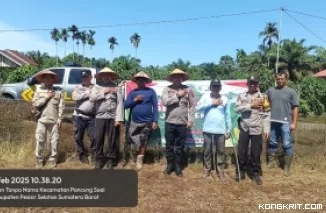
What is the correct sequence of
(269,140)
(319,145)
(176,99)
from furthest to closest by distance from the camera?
(319,145) → (269,140) → (176,99)

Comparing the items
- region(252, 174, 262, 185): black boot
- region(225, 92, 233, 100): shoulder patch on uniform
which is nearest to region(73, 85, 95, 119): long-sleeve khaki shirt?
region(225, 92, 233, 100): shoulder patch on uniform

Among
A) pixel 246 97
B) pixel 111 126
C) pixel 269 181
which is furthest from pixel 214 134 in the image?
pixel 111 126

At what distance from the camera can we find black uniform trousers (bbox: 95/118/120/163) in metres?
6.00

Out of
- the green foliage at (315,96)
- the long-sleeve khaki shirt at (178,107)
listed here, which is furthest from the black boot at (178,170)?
the green foliage at (315,96)

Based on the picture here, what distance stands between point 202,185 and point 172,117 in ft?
3.85

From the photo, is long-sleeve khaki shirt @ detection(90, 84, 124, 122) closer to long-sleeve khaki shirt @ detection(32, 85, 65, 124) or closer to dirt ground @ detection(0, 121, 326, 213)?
long-sleeve khaki shirt @ detection(32, 85, 65, 124)

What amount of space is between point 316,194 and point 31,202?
3937 mm

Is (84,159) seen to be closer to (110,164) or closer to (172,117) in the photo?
(110,164)

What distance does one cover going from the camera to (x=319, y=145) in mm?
7230

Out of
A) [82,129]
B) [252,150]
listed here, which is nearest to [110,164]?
[82,129]

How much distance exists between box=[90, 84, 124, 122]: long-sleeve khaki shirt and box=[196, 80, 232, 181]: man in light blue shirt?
1371 mm

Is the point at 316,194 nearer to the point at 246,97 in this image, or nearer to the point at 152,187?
the point at 246,97

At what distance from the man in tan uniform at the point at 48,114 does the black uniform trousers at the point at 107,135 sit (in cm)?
73

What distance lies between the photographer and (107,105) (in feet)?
19.6
